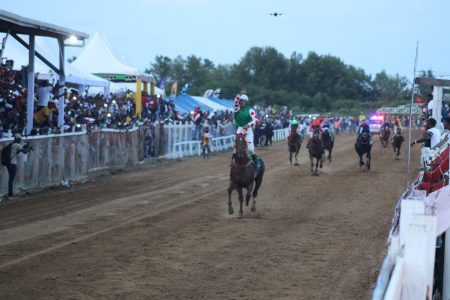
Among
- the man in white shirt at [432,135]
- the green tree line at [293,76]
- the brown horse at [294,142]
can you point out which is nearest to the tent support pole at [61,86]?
the brown horse at [294,142]

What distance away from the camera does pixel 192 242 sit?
444 inches

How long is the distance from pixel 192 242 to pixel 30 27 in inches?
431

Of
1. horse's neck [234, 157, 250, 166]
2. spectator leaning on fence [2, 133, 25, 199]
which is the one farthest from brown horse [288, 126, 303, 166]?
horse's neck [234, 157, 250, 166]

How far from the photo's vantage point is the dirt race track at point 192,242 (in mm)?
8359

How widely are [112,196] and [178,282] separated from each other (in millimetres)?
9713

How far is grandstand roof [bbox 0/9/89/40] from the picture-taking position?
1809 centimetres

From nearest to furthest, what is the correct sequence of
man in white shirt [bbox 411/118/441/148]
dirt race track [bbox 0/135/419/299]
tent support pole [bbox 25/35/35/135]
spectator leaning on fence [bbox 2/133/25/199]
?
1. dirt race track [bbox 0/135/419/299]
2. man in white shirt [bbox 411/118/441/148]
3. spectator leaning on fence [bbox 2/133/25/199]
4. tent support pole [bbox 25/35/35/135]

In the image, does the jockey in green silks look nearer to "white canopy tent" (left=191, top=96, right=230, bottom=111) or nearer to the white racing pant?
the white racing pant

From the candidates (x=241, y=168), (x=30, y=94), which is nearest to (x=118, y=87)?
(x=30, y=94)

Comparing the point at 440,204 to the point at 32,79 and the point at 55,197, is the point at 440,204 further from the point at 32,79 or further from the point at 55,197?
the point at 32,79

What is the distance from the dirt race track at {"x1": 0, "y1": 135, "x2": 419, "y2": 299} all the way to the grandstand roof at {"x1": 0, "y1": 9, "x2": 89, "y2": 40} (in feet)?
14.8

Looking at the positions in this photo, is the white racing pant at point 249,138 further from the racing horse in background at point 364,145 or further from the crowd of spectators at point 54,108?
the racing horse in background at point 364,145

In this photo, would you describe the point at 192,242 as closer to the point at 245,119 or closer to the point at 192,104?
the point at 245,119

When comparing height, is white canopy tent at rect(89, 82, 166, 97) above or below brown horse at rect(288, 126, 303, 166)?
above
